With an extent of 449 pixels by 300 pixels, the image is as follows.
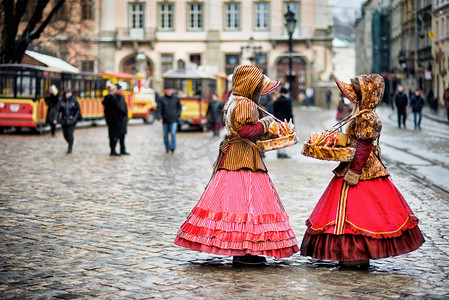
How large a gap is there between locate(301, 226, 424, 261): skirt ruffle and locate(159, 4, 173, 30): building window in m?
63.2

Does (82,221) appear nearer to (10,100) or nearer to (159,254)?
(159,254)

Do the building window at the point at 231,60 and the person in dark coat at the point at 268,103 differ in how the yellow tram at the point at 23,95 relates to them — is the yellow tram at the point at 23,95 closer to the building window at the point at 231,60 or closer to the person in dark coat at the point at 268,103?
the person in dark coat at the point at 268,103

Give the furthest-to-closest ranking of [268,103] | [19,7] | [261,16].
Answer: [261,16] → [19,7] → [268,103]

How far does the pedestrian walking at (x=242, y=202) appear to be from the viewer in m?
6.38

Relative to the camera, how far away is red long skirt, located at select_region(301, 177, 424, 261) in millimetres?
6316

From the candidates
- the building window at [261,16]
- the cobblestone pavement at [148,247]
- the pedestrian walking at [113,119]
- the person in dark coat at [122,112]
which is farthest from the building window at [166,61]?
the cobblestone pavement at [148,247]

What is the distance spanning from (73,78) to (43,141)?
37.0ft

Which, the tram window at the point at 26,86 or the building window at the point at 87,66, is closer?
the tram window at the point at 26,86

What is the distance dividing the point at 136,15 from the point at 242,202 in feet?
209

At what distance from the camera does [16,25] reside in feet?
94.6

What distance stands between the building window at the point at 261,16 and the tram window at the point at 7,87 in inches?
1591

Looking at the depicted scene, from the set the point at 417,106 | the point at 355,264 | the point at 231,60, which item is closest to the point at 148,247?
the point at 355,264

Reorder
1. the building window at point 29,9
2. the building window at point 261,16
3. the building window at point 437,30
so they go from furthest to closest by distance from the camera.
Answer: the building window at point 261,16 < the building window at point 437,30 < the building window at point 29,9

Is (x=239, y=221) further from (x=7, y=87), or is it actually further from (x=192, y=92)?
(x=192, y=92)
